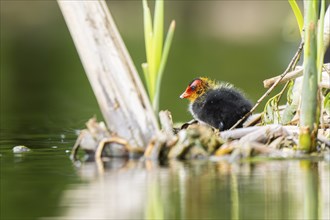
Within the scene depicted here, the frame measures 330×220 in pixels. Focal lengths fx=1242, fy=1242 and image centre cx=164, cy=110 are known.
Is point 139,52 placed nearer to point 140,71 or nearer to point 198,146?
point 140,71

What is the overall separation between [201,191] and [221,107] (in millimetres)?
2329

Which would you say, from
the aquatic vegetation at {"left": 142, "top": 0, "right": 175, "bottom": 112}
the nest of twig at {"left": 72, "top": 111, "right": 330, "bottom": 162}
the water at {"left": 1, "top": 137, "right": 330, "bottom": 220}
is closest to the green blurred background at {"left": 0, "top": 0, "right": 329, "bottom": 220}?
the water at {"left": 1, "top": 137, "right": 330, "bottom": 220}

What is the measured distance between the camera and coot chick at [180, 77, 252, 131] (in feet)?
26.9

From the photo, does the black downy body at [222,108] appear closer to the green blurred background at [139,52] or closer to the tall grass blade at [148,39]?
the tall grass blade at [148,39]

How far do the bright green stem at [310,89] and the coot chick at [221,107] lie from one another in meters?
1.08

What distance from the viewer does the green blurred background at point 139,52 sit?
12.2 meters

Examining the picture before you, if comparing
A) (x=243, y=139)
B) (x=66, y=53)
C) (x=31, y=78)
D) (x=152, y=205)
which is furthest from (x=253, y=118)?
(x=66, y=53)

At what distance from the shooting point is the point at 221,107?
821 centimetres

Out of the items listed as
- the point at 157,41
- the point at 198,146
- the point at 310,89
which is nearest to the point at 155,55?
the point at 157,41

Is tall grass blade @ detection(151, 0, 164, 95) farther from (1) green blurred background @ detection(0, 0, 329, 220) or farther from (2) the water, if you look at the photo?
(1) green blurred background @ detection(0, 0, 329, 220)

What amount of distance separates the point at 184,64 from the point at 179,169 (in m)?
9.93

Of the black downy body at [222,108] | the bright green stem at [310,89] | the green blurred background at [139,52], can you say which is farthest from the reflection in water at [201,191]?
the green blurred background at [139,52]

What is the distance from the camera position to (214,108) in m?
8.22

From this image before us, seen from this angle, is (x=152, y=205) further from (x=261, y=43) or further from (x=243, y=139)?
(x=261, y=43)
